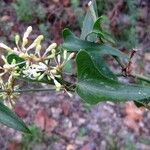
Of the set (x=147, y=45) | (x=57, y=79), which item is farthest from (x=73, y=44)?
(x=147, y=45)

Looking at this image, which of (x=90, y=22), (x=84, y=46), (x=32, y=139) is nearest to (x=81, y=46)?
(x=84, y=46)

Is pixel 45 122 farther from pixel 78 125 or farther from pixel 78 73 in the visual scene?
pixel 78 73

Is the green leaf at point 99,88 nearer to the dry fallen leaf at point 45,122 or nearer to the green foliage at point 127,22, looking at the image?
the dry fallen leaf at point 45,122

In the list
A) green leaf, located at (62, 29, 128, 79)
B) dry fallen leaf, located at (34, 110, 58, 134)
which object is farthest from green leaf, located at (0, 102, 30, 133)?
dry fallen leaf, located at (34, 110, 58, 134)

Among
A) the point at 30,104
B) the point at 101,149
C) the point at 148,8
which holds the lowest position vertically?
the point at 101,149

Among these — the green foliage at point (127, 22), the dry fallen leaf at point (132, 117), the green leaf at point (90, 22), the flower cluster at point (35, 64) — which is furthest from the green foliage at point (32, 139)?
the flower cluster at point (35, 64)

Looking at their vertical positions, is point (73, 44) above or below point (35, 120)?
above

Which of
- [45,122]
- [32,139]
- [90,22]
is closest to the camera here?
[90,22]

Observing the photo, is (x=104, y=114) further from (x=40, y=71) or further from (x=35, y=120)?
(x=40, y=71)
